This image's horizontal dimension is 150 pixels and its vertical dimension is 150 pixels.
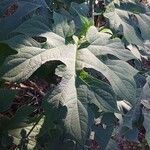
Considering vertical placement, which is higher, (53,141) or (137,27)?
(137,27)

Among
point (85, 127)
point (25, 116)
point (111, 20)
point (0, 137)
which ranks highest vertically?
point (111, 20)

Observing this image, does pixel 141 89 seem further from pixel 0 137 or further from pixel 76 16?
pixel 0 137

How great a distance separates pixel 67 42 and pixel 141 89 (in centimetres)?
40

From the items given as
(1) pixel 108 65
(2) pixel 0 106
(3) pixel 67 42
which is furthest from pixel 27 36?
(2) pixel 0 106

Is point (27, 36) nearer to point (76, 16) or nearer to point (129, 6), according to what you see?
point (76, 16)

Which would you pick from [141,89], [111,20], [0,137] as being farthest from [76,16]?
[0,137]

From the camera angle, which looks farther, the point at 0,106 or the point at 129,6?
the point at 129,6

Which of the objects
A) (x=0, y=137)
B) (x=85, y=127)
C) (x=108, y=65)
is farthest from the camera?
(x=0, y=137)

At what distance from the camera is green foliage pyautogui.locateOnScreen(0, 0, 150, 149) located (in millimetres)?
1128

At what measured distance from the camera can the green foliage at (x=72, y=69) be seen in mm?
1128

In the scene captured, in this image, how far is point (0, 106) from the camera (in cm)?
150

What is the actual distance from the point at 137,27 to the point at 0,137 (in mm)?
746

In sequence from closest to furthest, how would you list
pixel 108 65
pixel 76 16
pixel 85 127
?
1. pixel 85 127
2. pixel 108 65
3. pixel 76 16

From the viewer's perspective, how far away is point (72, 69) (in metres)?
1.18
